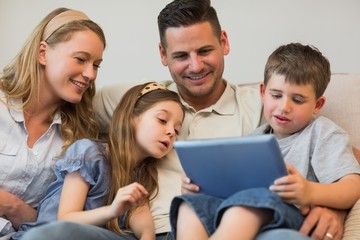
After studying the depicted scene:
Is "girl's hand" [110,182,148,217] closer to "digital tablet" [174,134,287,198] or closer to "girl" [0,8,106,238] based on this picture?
"digital tablet" [174,134,287,198]

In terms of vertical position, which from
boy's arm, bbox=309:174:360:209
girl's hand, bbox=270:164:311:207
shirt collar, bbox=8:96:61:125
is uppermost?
shirt collar, bbox=8:96:61:125

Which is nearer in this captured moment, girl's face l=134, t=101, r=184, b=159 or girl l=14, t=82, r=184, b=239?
girl l=14, t=82, r=184, b=239

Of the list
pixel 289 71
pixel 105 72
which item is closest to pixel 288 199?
pixel 289 71

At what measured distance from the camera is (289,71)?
1.26 metres

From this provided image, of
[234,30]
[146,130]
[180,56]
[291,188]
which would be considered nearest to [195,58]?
[180,56]

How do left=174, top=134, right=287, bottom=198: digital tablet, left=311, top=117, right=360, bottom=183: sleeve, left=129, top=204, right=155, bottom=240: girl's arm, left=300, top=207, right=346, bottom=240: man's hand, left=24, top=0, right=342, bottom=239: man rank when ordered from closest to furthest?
1. left=174, top=134, right=287, bottom=198: digital tablet
2. left=300, top=207, right=346, bottom=240: man's hand
3. left=311, top=117, right=360, bottom=183: sleeve
4. left=129, top=204, right=155, bottom=240: girl's arm
5. left=24, top=0, right=342, bottom=239: man

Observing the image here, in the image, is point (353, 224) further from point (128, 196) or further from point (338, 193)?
point (128, 196)

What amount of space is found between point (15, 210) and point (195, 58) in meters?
0.66

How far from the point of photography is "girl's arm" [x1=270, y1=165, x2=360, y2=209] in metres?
0.98

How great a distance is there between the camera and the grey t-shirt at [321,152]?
1.16 m

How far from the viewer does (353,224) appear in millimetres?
1082

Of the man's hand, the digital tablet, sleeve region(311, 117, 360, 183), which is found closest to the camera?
the digital tablet

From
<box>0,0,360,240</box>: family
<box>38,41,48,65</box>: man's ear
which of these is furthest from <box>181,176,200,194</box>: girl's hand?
<box>38,41,48,65</box>: man's ear

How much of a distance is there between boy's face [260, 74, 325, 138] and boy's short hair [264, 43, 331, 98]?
0.6 inches
